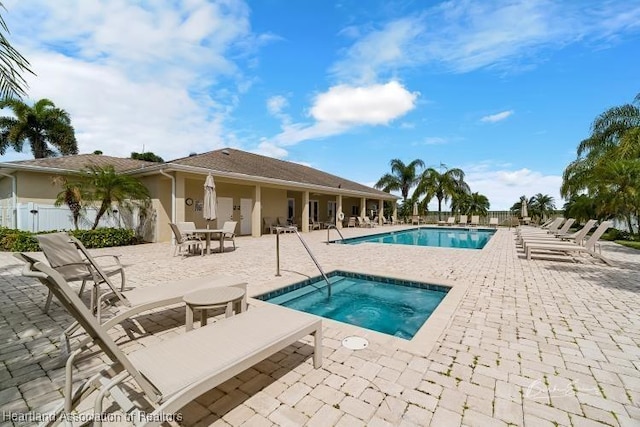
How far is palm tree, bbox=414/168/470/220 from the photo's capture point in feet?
99.2

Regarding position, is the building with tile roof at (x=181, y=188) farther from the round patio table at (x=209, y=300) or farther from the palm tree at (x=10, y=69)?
the round patio table at (x=209, y=300)

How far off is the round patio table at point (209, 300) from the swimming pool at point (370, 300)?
1.63 metres

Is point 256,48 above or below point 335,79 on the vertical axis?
below

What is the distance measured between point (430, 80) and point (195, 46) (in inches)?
432

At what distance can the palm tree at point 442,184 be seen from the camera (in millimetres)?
30250

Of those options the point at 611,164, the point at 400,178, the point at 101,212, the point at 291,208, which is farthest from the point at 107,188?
the point at 400,178

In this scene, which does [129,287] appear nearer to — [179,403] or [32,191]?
[179,403]

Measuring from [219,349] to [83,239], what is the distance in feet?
39.5

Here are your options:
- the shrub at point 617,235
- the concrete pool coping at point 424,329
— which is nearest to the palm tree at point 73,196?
the concrete pool coping at point 424,329

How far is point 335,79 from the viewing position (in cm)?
1548

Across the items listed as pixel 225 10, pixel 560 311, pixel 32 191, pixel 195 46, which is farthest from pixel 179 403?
pixel 32 191

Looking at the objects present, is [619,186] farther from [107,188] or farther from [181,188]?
[107,188]

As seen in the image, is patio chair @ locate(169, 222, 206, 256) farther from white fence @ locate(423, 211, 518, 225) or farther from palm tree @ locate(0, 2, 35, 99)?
white fence @ locate(423, 211, 518, 225)

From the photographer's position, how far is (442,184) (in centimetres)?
3038
